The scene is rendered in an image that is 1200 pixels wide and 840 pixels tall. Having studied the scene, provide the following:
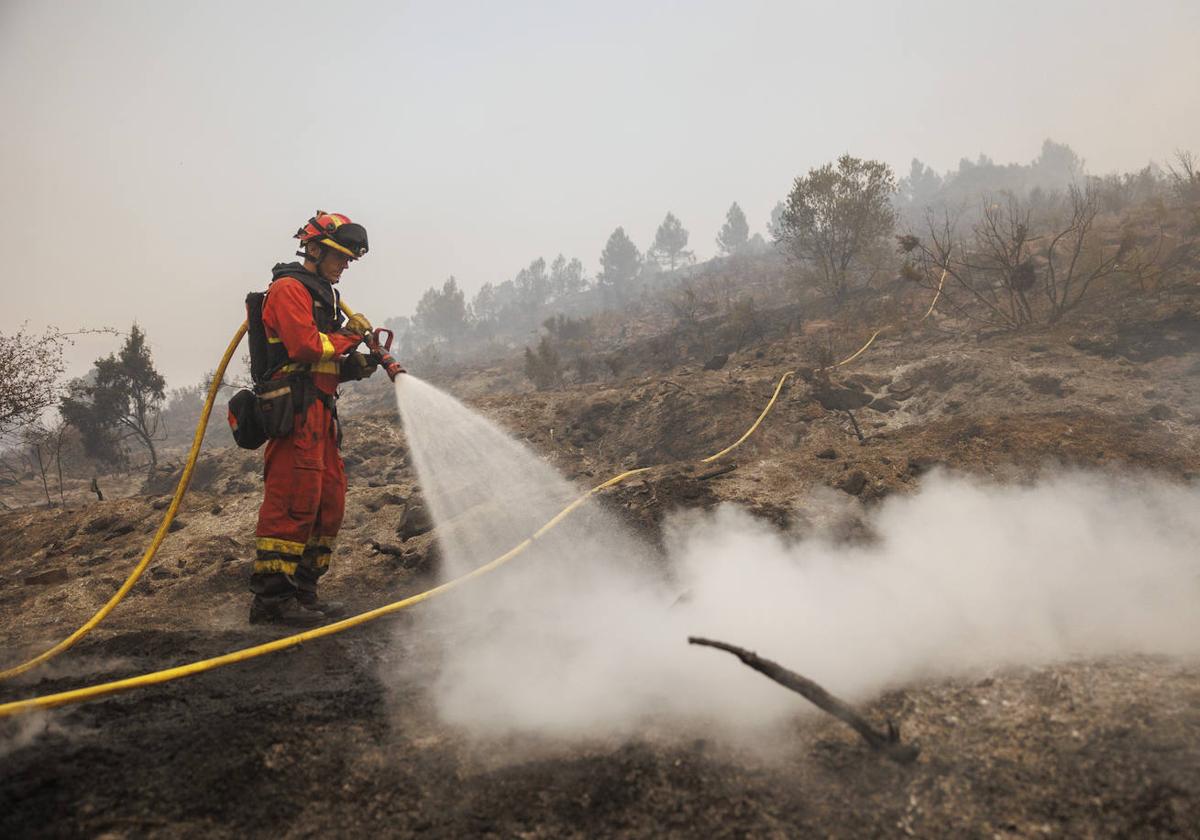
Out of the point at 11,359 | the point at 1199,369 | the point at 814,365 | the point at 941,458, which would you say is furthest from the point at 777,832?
the point at 11,359

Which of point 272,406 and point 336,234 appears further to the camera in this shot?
point 336,234

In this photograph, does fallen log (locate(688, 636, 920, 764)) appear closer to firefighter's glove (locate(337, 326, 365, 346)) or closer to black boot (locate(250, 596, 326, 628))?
black boot (locate(250, 596, 326, 628))

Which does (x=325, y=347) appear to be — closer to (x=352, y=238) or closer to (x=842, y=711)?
(x=352, y=238)

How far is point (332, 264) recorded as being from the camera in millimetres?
3715

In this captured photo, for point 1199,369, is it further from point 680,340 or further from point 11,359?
point 11,359

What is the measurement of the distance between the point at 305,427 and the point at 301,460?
20 cm

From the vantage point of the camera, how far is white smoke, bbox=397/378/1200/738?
2.15 m

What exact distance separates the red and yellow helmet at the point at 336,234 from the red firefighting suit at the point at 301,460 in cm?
24

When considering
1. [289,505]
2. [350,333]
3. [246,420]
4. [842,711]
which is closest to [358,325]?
[350,333]

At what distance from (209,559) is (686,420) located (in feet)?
19.1

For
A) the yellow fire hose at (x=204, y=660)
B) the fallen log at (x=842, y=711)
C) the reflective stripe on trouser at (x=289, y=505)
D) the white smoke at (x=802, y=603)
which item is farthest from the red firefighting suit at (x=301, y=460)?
the fallen log at (x=842, y=711)

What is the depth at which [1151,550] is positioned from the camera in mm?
2941

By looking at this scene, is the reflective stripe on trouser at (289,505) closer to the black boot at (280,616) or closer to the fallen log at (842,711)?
the black boot at (280,616)

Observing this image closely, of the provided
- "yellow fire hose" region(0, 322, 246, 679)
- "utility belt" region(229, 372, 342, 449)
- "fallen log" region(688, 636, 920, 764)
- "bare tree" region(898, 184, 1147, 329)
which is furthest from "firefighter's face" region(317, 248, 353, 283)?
"bare tree" region(898, 184, 1147, 329)
